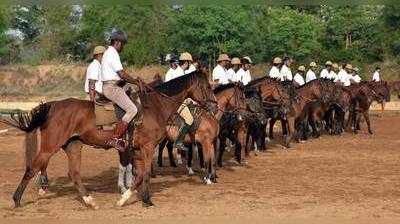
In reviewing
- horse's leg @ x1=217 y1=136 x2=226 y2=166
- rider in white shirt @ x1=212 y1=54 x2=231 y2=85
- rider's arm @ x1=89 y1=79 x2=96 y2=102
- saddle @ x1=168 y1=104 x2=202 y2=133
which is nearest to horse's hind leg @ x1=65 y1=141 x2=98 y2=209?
rider's arm @ x1=89 y1=79 x2=96 y2=102

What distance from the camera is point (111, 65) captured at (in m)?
10.5

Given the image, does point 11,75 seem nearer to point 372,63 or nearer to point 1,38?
point 1,38

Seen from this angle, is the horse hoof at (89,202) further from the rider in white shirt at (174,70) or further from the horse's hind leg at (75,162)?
the rider in white shirt at (174,70)

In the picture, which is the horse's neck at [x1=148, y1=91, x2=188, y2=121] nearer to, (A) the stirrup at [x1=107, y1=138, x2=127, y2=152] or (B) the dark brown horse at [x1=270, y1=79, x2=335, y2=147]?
(A) the stirrup at [x1=107, y1=138, x2=127, y2=152]

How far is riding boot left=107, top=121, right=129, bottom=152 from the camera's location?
1063 cm

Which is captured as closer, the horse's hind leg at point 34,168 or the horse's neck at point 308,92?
the horse's hind leg at point 34,168

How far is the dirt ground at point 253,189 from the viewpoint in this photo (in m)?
A: 10.0

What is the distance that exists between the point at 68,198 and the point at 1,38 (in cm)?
4776

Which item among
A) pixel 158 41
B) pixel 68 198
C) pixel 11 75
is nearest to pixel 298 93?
pixel 68 198

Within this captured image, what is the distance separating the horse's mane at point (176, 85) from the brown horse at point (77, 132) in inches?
1.2

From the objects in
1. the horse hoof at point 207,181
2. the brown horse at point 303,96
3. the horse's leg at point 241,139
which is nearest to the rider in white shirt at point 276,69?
the brown horse at point 303,96

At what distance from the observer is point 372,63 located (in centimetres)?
4756

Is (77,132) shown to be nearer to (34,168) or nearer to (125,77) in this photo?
(34,168)

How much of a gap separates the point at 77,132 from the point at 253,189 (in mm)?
3551
